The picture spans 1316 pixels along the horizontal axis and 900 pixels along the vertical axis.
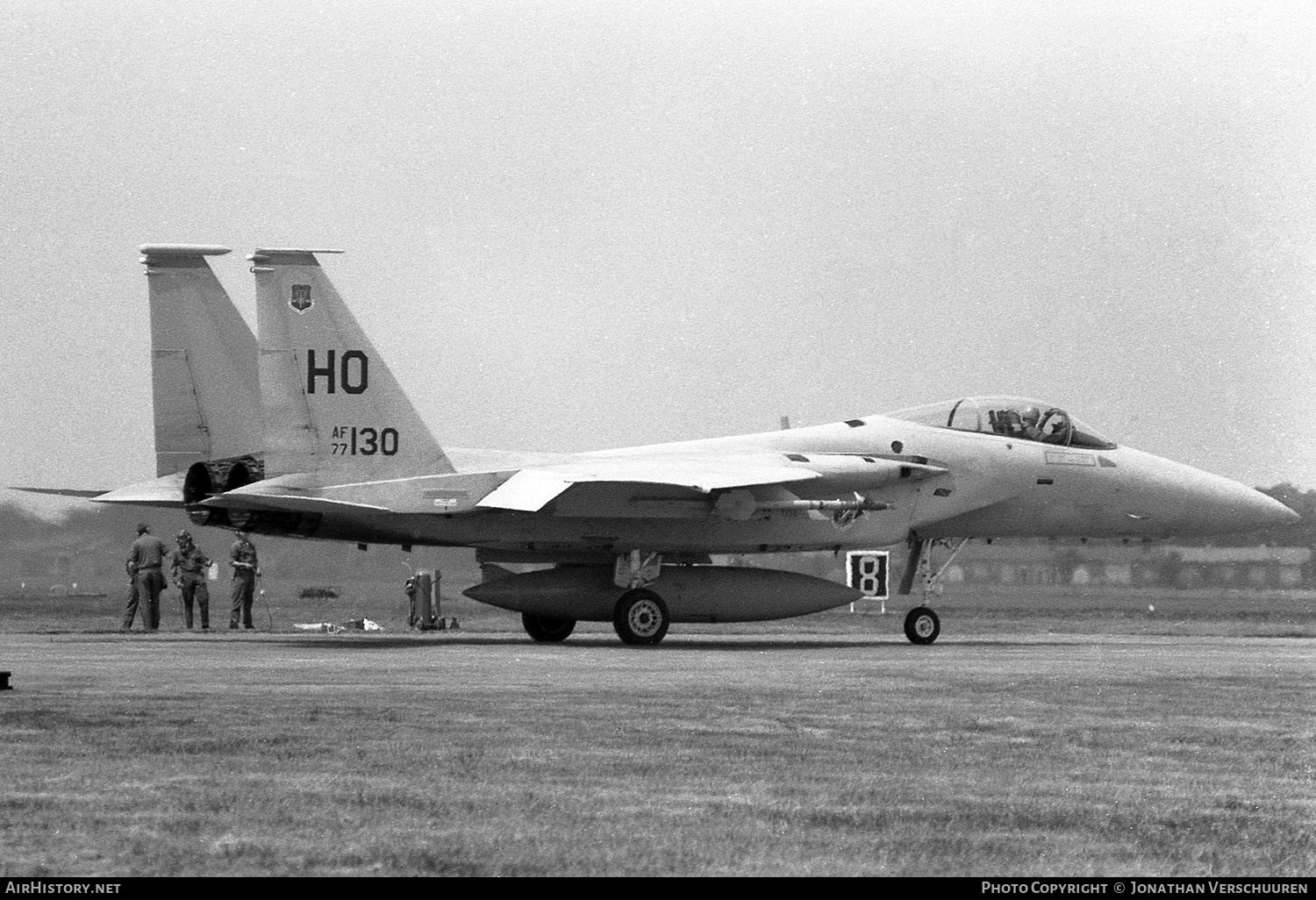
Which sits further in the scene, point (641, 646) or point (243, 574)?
point (243, 574)

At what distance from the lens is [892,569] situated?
37500 mm

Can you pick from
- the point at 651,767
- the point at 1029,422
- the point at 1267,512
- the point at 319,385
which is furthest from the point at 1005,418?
the point at 651,767

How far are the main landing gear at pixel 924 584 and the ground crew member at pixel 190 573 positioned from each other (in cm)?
1063

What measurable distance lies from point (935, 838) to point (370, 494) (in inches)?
602

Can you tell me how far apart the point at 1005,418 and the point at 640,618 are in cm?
603

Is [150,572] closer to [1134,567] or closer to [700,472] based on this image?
[700,472]

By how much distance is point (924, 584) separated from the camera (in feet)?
84.6

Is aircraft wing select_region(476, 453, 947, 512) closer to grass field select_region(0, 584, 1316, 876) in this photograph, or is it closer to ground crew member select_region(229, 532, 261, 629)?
grass field select_region(0, 584, 1316, 876)

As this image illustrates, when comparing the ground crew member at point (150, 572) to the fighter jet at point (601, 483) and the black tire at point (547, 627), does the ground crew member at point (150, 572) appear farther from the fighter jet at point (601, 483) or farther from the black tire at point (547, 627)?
the black tire at point (547, 627)

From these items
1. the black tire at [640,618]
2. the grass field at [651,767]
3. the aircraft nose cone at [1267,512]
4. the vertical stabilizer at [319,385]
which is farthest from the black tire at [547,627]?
the aircraft nose cone at [1267,512]

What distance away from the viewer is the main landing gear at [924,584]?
24094 millimetres

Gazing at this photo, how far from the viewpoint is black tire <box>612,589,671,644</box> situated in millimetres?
22906

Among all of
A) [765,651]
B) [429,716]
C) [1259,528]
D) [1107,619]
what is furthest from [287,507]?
[1107,619]

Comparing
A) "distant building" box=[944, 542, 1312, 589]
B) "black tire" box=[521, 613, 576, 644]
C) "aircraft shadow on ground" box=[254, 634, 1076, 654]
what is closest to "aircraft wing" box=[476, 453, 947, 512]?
"aircraft shadow on ground" box=[254, 634, 1076, 654]
